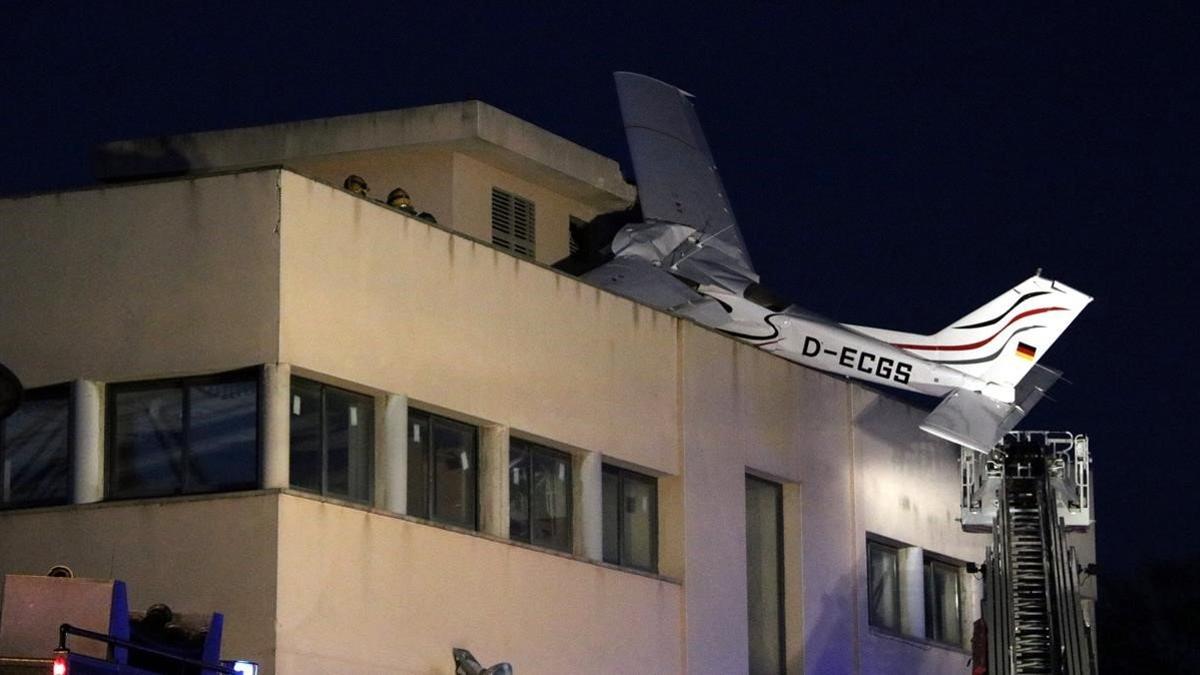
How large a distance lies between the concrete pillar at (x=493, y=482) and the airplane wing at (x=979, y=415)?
11.9 meters

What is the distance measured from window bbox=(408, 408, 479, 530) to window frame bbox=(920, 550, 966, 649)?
13.1 m

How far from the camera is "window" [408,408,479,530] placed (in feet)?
93.5

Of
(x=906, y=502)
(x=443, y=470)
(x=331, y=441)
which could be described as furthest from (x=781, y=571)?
(x=331, y=441)

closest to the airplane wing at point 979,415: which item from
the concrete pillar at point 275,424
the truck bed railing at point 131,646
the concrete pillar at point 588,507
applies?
the concrete pillar at point 588,507

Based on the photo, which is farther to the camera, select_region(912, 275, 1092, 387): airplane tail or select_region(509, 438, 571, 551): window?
select_region(912, 275, 1092, 387): airplane tail

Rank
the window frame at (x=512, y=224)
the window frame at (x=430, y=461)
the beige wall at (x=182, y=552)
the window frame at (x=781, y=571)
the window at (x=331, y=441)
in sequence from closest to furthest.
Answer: the beige wall at (x=182, y=552) → the window at (x=331, y=441) → the window frame at (x=430, y=461) → the window frame at (x=781, y=571) → the window frame at (x=512, y=224)

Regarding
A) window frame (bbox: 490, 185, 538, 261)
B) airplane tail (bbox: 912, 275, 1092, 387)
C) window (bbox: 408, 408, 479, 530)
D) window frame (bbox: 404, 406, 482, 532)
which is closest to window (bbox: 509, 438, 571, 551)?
window (bbox: 408, 408, 479, 530)

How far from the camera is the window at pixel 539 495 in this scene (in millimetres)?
30516

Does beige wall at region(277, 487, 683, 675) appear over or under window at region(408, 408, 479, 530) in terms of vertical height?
under

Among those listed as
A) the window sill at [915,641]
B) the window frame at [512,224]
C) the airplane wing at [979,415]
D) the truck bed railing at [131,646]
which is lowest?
the truck bed railing at [131,646]

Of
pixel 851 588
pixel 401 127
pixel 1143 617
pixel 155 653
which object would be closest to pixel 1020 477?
pixel 851 588

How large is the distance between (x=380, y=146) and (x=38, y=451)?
10.6 meters

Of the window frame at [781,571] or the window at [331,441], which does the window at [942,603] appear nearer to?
the window frame at [781,571]

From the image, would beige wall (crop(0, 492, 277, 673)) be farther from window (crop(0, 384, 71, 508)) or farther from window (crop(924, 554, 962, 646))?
window (crop(924, 554, 962, 646))
